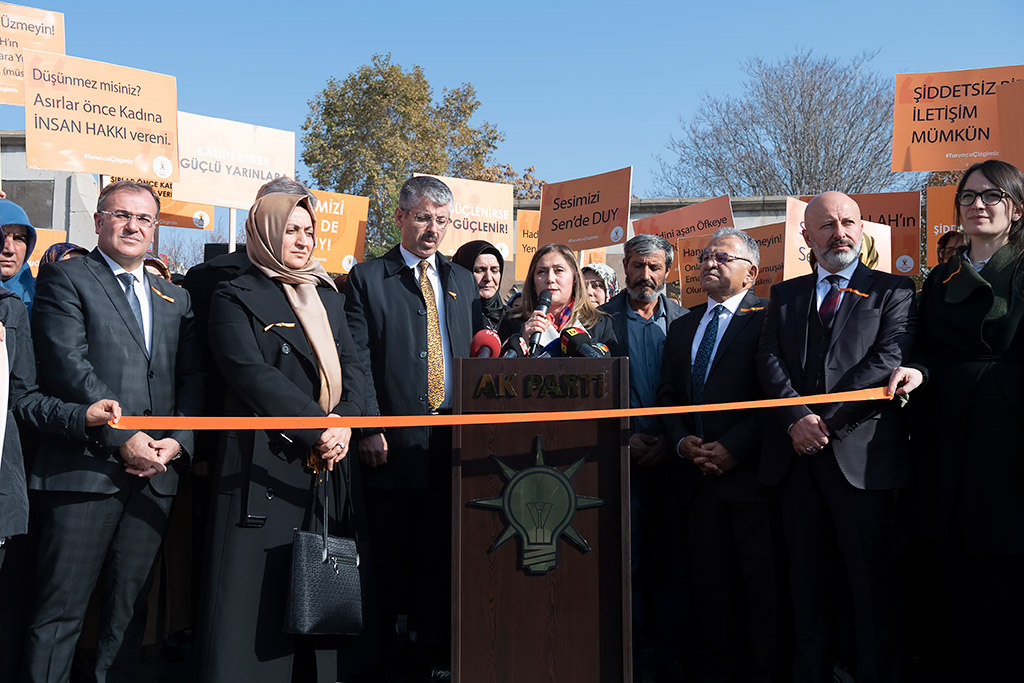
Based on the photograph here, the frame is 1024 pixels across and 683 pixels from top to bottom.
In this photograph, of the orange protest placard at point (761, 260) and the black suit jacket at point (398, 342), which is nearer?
the black suit jacket at point (398, 342)

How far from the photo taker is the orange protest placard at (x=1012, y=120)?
19.6ft

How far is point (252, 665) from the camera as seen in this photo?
316 centimetres

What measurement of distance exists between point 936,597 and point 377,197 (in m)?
23.5

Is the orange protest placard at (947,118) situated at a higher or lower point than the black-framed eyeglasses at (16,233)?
higher

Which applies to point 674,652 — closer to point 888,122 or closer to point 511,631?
point 511,631

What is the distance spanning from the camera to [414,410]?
3998 millimetres

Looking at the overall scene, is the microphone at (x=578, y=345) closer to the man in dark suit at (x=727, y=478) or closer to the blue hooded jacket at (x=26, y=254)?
the man in dark suit at (x=727, y=478)

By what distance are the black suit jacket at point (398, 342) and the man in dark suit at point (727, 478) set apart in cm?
109

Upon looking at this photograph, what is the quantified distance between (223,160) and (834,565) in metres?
6.75

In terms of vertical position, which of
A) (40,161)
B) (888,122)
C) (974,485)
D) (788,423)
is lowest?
(974,485)

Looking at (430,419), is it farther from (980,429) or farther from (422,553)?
(980,429)

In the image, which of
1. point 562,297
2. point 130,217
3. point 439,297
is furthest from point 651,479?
point 130,217

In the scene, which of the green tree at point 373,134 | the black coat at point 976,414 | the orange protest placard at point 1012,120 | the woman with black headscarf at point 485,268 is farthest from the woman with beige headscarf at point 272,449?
the green tree at point 373,134

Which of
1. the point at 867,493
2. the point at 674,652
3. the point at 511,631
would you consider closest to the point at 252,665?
the point at 511,631
